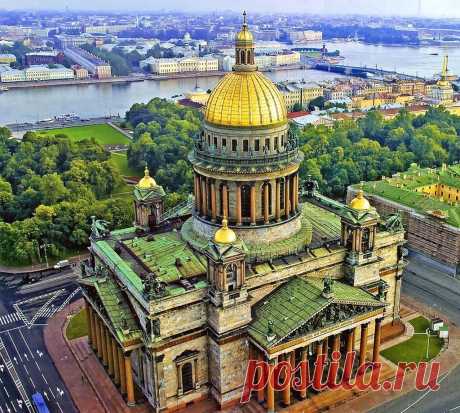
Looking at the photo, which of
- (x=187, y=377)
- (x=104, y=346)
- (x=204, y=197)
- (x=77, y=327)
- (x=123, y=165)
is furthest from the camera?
(x=123, y=165)

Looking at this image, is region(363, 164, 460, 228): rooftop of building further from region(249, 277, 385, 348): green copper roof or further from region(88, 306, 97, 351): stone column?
region(88, 306, 97, 351): stone column

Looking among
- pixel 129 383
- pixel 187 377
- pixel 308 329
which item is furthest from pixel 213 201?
pixel 129 383

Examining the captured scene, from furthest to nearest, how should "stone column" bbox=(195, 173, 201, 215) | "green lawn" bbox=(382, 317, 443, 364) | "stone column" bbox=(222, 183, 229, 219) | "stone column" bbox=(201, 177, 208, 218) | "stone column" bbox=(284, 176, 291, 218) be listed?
1. "green lawn" bbox=(382, 317, 443, 364)
2. "stone column" bbox=(195, 173, 201, 215)
3. "stone column" bbox=(284, 176, 291, 218)
4. "stone column" bbox=(201, 177, 208, 218)
5. "stone column" bbox=(222, 183, 229, 219)

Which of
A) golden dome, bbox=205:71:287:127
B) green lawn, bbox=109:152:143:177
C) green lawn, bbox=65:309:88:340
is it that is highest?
golden dome, bbox=205:71:287:127

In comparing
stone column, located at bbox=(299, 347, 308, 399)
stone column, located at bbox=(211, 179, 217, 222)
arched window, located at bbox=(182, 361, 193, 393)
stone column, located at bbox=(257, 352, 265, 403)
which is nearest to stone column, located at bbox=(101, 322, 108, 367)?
arched window, located at bbox=(182, 361, 193, 393)

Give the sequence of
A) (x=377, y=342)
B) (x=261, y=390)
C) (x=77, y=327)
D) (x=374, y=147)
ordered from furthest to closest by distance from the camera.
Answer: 1. (x=374, y=147)
2. (x=77, y=327)
3. (x=377, y=342)
4. (x=261, y=390)

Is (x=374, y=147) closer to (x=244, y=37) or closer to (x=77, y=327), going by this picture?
(x=244, y=37)
